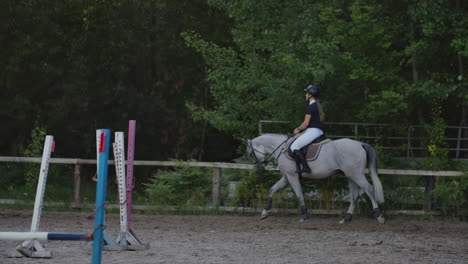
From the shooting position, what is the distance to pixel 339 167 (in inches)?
571

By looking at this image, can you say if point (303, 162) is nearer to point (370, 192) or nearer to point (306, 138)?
point (306, 138)

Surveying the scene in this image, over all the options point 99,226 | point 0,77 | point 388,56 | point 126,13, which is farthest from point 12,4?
point 99,226

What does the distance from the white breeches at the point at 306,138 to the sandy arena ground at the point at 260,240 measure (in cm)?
145

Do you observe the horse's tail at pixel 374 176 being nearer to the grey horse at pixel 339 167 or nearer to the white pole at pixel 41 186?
the grey horse at pixel 339 167

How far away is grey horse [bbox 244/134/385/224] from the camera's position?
565 inches

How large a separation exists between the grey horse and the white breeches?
0.30 metres

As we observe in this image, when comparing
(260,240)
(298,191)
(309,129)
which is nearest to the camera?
(260,240)

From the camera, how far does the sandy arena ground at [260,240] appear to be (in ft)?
31.0

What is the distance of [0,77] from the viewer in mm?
26828

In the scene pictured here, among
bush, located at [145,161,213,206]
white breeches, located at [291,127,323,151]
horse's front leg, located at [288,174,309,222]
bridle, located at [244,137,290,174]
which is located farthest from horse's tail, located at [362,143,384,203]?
bush, located at [145,161,213,206]

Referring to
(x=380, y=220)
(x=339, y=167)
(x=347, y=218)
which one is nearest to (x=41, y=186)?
(x=339, y=167)

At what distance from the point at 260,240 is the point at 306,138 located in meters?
3.42

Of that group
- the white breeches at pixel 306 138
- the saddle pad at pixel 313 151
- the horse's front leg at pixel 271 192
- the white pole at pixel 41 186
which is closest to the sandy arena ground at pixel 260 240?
the horse's front leg at pixel 271 192

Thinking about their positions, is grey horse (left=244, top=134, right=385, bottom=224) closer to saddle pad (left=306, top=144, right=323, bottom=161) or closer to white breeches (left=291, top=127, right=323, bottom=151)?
saddle pad (left=306, top=144, right=323, bottom=161)
